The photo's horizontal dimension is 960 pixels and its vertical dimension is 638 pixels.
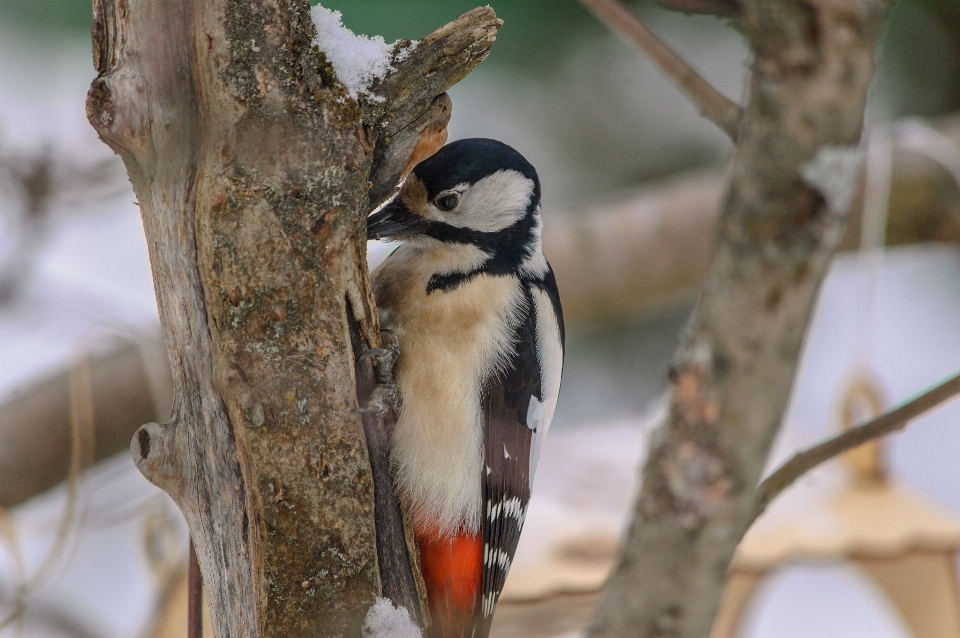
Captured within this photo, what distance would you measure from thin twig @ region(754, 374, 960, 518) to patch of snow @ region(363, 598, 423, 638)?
0.50 metres

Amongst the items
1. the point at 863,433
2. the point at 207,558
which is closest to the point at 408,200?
the point at 207,558

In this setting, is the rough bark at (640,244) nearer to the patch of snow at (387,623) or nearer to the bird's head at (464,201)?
the bird's head at (464,201)

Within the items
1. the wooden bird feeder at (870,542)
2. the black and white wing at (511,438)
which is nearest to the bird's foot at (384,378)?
the black and white wing at (511,438)

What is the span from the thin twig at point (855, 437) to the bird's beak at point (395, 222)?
828 millimetres

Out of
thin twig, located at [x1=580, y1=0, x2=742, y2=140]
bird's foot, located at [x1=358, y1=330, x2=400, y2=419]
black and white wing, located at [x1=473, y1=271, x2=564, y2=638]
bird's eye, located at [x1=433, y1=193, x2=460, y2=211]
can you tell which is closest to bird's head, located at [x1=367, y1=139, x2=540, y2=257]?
bird's eye, located at [x1=433, y1=193, x2=460, y2=211]

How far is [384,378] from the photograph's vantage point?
4.26ft

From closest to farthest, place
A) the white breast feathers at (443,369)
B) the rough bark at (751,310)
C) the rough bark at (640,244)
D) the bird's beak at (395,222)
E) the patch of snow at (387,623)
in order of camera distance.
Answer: the rough bark at (751,310), the patch of snow at (387,623), the white breast feathers at (443,369), the bird's beak at (395,222), the rough bark at (640,244)

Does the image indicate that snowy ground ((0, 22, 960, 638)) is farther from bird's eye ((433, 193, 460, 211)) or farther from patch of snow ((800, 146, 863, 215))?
patch of snow ((800, 146, 863, 215))

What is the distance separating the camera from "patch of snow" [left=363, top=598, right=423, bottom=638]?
113 cm

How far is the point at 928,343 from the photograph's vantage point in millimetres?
4992

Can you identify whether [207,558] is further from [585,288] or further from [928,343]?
[928,343]

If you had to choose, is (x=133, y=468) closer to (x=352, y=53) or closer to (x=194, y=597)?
(x=194, y=597)

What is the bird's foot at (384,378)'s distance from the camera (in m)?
1.19

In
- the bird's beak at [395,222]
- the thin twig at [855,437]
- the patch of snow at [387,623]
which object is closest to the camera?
the thin twig at [855,437]
